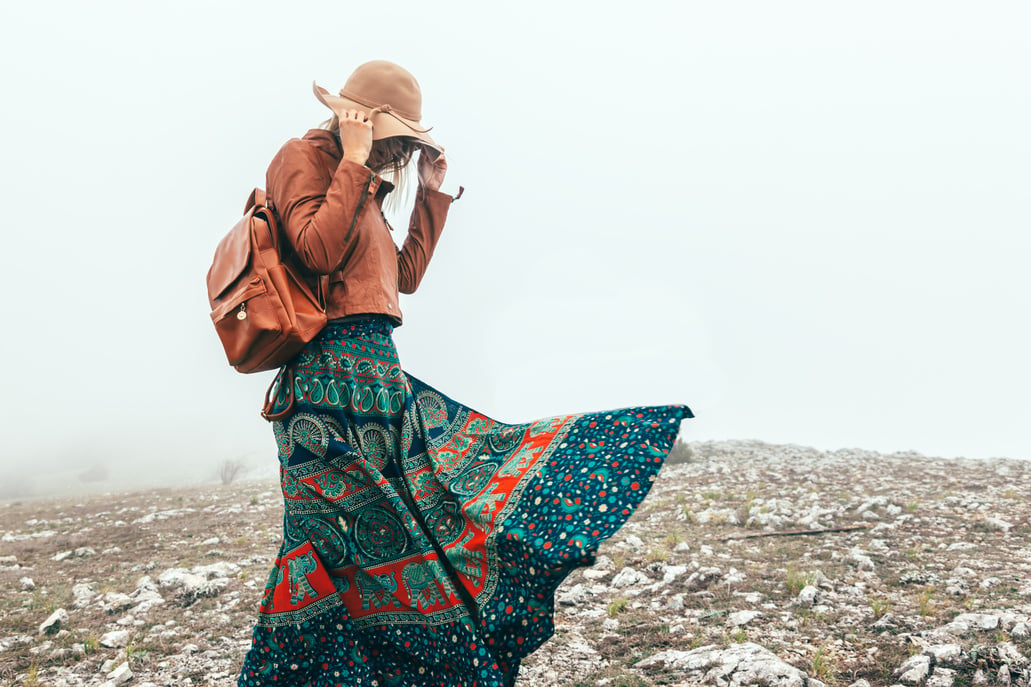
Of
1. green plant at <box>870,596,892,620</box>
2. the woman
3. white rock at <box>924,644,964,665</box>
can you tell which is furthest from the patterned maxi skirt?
green plant at <box>870,596,892,620</box>

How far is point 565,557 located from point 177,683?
218 centimetres

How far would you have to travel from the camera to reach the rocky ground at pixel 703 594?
2979 millimetres

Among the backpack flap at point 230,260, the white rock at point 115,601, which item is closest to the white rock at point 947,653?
the backpack flap at point 230,260

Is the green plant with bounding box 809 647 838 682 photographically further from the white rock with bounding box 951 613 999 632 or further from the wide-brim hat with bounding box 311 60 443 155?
the wide-brim hat with bounding box 311 60 443 155

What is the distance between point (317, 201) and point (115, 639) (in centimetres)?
285

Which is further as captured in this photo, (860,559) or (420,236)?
(860,559)

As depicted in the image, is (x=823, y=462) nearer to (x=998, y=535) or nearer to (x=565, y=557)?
(x=998, y=535)

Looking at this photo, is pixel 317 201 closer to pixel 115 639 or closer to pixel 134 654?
pixel 134 654

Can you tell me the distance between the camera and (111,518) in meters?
7.76

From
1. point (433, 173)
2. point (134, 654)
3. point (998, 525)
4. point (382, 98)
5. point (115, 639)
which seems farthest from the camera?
point (998, 525)

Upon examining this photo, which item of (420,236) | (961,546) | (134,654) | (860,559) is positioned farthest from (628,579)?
(134,654)

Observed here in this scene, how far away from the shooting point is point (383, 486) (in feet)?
7.70

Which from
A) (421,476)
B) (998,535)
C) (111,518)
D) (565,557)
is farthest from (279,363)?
(111,518)

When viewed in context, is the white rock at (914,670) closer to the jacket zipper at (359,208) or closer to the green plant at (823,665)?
the green plant at (823,665)
